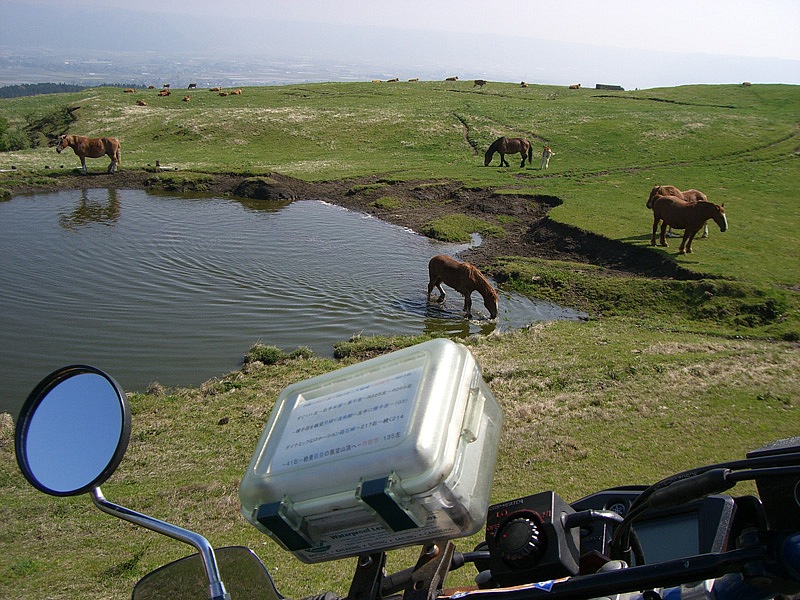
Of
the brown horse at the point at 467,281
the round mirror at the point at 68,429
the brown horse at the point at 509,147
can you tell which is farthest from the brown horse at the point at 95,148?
the round mirror at the point at 68,429

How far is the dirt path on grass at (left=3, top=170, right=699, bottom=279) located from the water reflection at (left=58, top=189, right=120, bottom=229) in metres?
2.78

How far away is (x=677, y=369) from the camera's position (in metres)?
12.8

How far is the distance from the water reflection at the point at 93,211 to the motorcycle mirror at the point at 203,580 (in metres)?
30.4

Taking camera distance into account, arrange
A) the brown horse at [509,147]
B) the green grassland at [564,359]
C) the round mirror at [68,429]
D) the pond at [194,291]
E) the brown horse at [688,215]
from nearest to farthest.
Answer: the round mirror at [68,429] → the green grassland at [564,359] → the pond at [194,291] → the brown horse at [688,215] → the brown horse at [509,147]

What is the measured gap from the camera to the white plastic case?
2156 mm

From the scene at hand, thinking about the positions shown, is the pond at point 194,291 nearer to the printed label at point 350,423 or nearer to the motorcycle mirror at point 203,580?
the motorcycle mirror at point 203,580

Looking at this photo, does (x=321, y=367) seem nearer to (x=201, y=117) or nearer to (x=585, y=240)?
(x=585, y=240)

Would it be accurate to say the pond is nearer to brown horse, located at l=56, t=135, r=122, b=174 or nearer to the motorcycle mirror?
brown horse, located at l=56, t=135, r=122, b=174

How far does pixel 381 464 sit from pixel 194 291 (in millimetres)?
21074

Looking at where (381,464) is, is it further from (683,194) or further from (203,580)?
(683,194)

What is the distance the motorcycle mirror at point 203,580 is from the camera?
2.84 meters

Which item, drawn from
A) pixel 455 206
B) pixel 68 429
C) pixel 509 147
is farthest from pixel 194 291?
pixel 509 147

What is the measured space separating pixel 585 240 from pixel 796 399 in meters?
17.1

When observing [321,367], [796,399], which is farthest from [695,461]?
[321,367]
